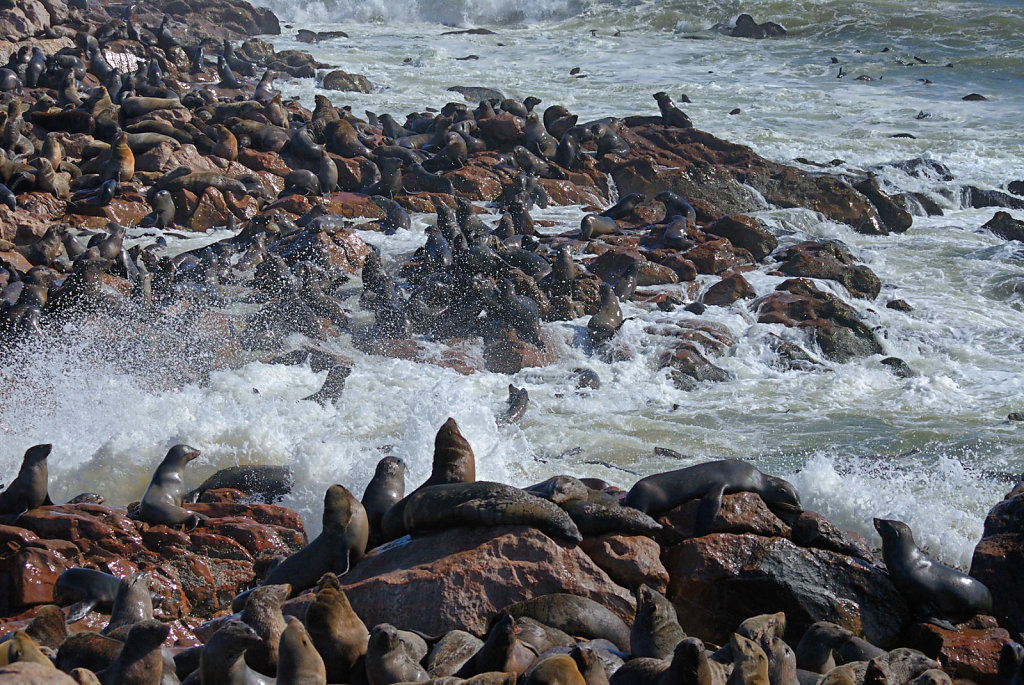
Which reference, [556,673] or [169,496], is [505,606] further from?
[169,496]

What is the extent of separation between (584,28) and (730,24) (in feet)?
17.7

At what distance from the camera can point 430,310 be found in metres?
11.8

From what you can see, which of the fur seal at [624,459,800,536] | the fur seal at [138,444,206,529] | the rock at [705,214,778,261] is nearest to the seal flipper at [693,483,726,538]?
the fur seal at [624,459,800,536]

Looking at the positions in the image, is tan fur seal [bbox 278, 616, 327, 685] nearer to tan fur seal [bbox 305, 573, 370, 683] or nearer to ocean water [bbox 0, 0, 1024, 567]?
tan fur seal [bbox 305, 573, 370, 683]

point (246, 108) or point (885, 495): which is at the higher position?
point (246, 108)

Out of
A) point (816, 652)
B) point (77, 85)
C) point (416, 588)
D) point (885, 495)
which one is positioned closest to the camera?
point (816, 652)

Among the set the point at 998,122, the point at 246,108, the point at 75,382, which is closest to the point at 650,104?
the point at 998,122

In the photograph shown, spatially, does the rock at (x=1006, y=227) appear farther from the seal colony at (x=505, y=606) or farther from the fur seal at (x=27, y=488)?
the fur seal at (x=27, y=488)

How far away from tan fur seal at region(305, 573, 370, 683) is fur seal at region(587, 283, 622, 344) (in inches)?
309

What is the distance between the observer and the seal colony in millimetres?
3822

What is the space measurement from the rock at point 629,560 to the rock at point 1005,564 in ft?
6.20

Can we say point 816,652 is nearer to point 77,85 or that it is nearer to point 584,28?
point 77,85

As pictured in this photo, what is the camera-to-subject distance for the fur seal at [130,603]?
5215 millimetres

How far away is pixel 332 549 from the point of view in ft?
18.0
